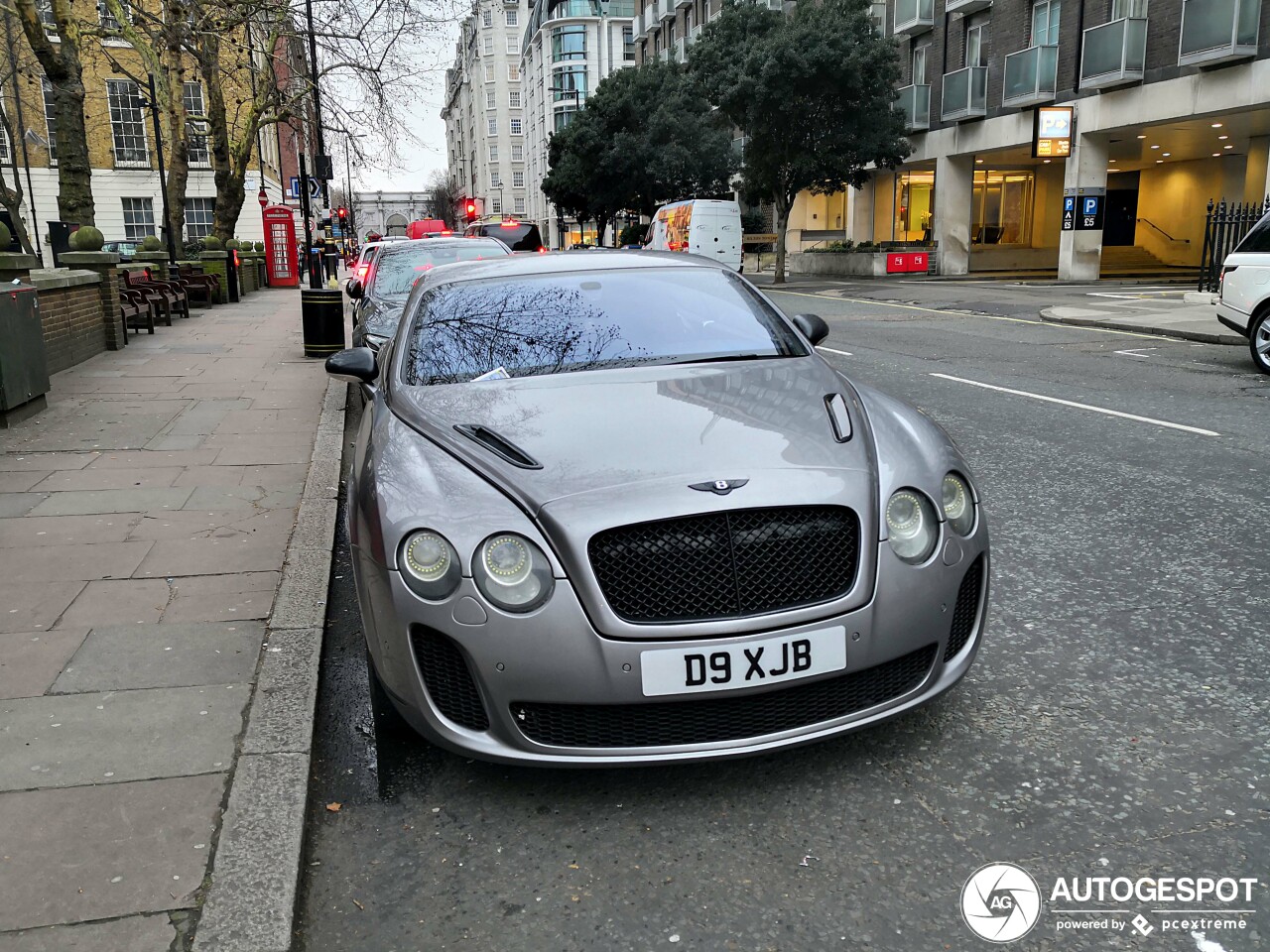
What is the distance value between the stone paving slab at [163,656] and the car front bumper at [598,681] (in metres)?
1.20

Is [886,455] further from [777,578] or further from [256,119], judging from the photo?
[256,119]

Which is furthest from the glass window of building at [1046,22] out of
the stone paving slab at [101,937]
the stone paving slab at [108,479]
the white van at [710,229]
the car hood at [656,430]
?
the stone paving slab at [101,937]

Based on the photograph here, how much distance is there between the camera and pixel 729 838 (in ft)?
9.08

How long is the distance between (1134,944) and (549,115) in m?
103

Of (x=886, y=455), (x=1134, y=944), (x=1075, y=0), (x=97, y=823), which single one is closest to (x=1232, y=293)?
(x=886, y=455)

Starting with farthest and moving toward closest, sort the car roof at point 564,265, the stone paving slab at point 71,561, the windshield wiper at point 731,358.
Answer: the stone paving slab at point 71,561 < the car roof at point 564,265 < the windshield wiper at point 731,358

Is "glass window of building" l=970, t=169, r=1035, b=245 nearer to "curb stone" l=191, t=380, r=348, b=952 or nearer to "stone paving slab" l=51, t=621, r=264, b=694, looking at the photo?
"curb stone" l=191, t=380, r=348, b=952

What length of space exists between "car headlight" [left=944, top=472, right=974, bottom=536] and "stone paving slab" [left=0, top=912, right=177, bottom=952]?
2239 mm

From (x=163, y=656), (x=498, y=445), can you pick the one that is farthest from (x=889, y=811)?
(x=163, y=656)

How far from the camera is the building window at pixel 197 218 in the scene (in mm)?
49562

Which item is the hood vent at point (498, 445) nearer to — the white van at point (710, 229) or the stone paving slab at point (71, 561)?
the stone paving slab at point (71, 561)

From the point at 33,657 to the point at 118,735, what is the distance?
0.88 meters

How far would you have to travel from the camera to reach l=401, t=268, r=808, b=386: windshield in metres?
4.06

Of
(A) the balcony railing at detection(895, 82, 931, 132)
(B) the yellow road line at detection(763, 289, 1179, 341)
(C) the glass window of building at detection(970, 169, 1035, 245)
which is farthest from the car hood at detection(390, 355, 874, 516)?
(C) the glass window of building at detection(970, 169, 1035, 245)
